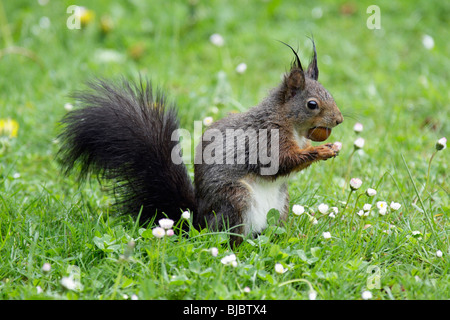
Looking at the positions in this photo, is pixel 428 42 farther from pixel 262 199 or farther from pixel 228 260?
pixel 228 260

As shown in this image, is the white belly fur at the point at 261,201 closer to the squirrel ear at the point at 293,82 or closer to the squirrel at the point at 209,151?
the squirrel at the point at 209,151

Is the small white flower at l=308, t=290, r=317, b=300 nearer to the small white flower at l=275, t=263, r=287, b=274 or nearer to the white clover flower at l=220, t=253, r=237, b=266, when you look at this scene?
the small white flower at l=275, t=263, r=287, b=274

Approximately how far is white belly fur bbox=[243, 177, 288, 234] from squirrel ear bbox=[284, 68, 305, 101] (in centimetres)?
35

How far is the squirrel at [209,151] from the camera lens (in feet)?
7.00

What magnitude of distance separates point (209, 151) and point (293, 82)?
44 cm

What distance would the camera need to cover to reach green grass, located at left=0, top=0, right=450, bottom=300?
1893 mm

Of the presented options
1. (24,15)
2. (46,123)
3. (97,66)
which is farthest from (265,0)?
Answer: (46,123)

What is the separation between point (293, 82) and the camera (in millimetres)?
2234

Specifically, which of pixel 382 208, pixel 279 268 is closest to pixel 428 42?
pixel 382 208

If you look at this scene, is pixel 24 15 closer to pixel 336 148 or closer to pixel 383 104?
pixel 383 104

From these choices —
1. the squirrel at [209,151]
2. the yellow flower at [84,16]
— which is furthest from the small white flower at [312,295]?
the yellow flower at [84,16]

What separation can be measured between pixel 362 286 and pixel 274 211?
0.45 metres

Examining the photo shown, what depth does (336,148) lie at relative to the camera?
2166 mm

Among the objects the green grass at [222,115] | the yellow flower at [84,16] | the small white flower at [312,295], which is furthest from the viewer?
the yellow flower at [84,16]
